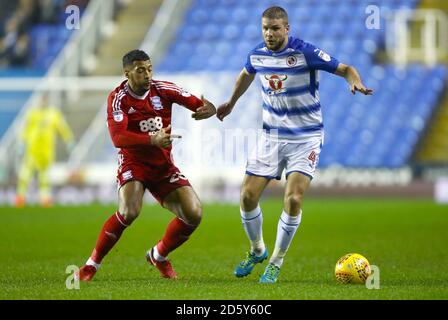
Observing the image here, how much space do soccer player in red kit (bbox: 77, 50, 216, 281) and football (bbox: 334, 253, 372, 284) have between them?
1.32 m

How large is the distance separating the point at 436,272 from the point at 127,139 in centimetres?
299

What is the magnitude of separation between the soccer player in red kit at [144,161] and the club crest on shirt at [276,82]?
539 mm

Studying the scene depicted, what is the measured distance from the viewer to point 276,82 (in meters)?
8.75

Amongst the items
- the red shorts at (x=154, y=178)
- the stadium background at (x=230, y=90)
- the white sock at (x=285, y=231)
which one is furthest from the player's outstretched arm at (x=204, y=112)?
the stadium background at (x=230, y=90)

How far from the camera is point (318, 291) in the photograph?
7.52 m

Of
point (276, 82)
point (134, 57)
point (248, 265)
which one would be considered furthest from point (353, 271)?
point (134, 57)

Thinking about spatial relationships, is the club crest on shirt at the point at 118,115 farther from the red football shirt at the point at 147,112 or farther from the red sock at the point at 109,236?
the red sock at the point at 109,236

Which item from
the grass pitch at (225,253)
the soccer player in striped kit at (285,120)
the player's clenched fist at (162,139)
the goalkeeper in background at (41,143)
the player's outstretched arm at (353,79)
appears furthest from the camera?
the goalkeeper in background at (41,143)

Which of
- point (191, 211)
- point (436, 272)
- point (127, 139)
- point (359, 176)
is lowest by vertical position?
point (359, 176)

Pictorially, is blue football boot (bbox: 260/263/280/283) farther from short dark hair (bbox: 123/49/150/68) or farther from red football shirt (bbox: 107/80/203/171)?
short dark hair (bbox: 123/49/150/68)

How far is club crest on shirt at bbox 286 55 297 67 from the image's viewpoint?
28.5ft

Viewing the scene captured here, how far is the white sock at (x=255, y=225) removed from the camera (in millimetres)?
8875

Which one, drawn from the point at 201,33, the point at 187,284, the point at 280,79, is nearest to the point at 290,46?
the point at 280,79

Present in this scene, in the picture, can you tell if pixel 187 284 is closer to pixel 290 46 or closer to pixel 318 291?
pixel 318 291
